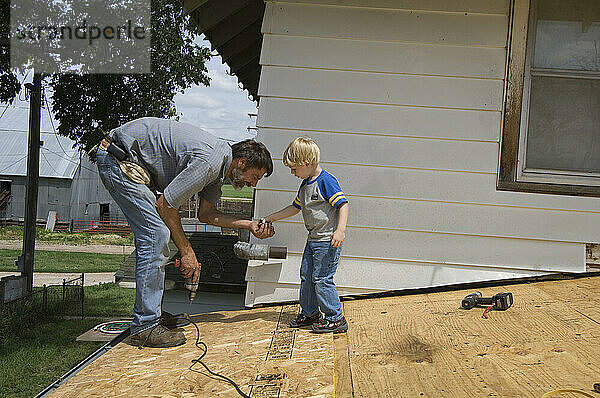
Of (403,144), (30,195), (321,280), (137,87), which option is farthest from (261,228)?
(137,87)

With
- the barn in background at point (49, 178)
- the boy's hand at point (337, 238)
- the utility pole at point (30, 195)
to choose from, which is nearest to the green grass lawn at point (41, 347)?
the utility pole at point (30, 195)

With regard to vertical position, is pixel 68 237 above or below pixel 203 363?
below

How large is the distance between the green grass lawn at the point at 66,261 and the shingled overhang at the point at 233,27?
847cm

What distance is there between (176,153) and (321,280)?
112 cm

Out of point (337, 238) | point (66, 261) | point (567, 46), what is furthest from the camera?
point (66, 261)

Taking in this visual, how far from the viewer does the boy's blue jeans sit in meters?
3.34

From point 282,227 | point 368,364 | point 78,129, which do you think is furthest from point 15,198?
point 368,364

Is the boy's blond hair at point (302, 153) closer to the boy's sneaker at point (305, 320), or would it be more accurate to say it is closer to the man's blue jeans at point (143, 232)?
the man's blue jeans at point (143, 232)

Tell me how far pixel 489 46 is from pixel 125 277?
8788 mm

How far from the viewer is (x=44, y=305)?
9469 mm

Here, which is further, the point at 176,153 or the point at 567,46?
the point at 567,46

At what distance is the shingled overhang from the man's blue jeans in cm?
201

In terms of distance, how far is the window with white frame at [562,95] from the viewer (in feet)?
13.4

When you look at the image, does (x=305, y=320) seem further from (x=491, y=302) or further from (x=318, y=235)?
(x=491, y=302)
